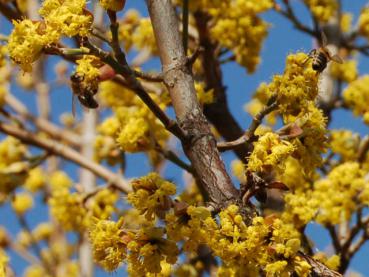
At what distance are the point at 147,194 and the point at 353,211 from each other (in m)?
1.59

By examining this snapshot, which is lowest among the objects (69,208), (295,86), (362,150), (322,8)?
(295,86)

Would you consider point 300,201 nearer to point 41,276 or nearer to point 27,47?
point 27,47

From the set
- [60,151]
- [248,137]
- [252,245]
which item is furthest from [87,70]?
[60,151]

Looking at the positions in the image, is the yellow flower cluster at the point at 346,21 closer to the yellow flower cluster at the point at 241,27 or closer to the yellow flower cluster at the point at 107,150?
the yellow flower cluster at the point at 241,27

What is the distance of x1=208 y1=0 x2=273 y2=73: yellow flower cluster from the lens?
3.90 m

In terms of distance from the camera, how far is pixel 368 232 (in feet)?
10.9

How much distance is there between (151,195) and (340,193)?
4.84ft

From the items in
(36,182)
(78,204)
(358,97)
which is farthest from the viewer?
(36,182)

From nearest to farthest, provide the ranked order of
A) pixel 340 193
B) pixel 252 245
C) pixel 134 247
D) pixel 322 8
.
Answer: pixel 252 245 < pixel 134 247 < pixel 340 193 < pixel 322 8

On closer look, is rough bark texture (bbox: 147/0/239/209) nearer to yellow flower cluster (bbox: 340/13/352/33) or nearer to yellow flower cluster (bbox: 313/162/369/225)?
yellow flower cluster (bbox: 313/162/369/225)

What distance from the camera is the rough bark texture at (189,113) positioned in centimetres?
193

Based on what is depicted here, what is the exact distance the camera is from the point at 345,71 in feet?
14.3

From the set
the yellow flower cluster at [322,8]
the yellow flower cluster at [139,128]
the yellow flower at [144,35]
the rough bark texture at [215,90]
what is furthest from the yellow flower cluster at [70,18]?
the yellow flower cluster at [322,8]

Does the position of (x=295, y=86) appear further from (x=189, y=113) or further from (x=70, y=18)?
(x=70, y=18)
